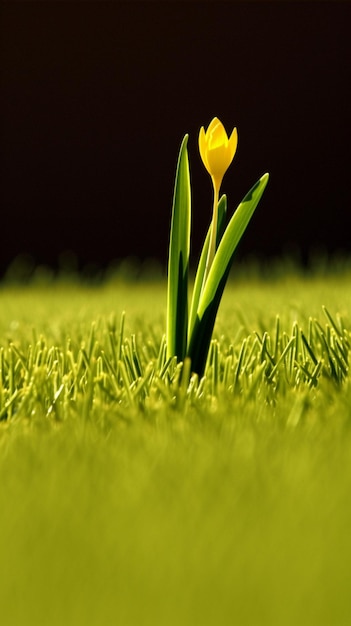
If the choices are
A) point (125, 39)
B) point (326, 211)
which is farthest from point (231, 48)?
point (326, 211)

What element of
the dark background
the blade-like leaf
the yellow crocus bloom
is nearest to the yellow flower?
the yellow crocus bloom

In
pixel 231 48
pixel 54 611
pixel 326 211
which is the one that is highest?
pixel 231 48

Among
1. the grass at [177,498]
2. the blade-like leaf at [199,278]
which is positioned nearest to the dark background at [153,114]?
the blade-like leaf at [199,278]

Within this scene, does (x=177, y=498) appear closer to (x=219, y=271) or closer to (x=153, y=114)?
(x=219, y=271)

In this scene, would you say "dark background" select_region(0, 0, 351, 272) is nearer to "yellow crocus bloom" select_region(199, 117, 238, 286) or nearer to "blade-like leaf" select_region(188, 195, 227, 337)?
"blade-like leaf" select_region(188, 195, 227, 337)

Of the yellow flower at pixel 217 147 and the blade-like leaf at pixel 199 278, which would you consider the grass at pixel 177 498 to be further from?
the yellow flower at pixel 217 147

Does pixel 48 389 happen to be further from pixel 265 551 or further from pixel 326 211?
pixel 326 211
